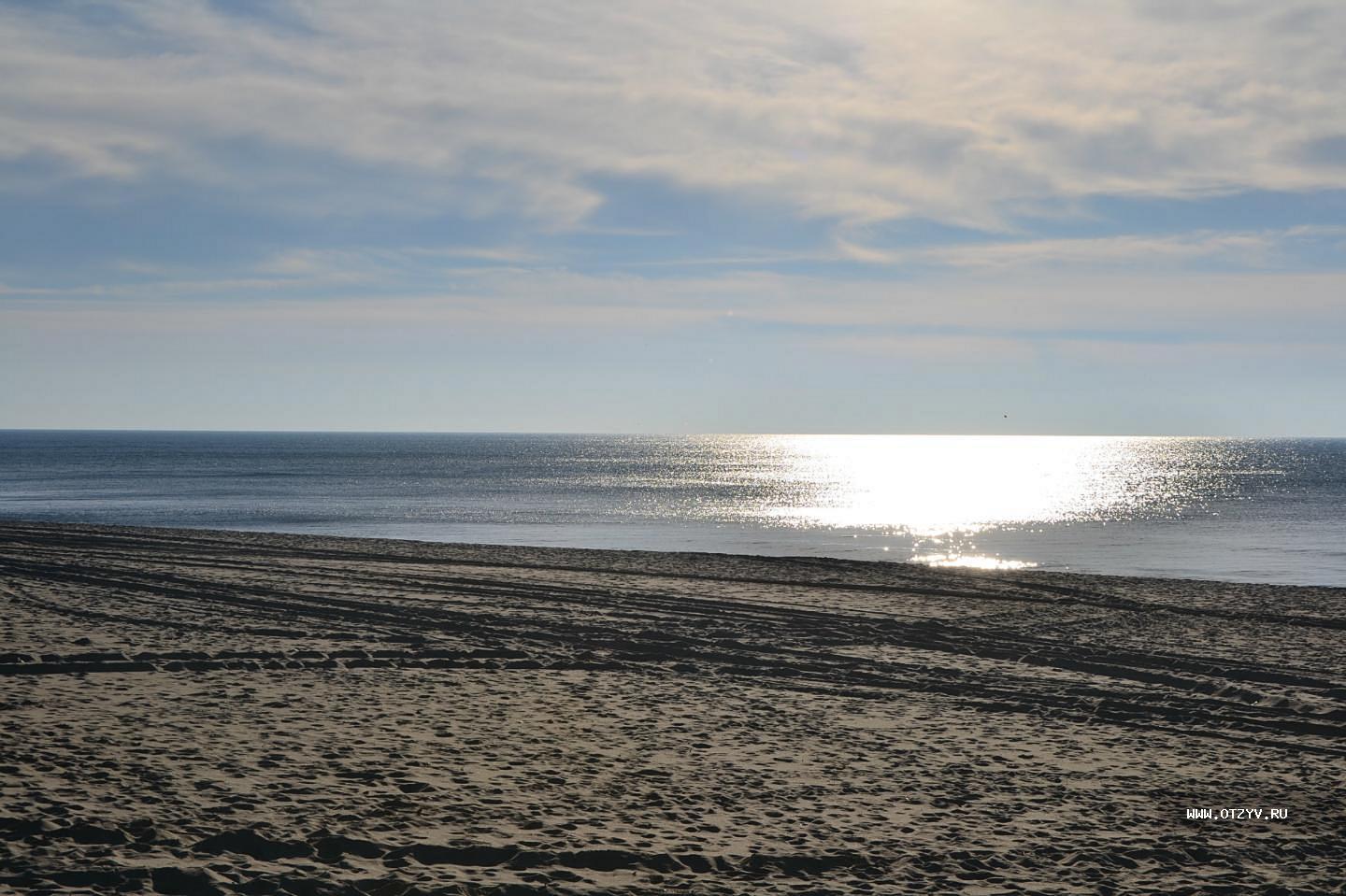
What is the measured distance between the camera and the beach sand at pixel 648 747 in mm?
7102

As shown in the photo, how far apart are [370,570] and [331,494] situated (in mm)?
55183

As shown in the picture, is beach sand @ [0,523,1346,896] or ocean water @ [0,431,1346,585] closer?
beach sand @ [0,523,1346,896]

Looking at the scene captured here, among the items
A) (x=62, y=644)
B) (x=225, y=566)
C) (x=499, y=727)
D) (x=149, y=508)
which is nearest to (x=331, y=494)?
(x=149, y=508)

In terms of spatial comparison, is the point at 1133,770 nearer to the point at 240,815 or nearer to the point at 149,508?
the point at 240,815

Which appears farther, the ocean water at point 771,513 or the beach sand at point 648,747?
the ocean water at point 771,513

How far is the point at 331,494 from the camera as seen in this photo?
7744cm

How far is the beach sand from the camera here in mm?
7102

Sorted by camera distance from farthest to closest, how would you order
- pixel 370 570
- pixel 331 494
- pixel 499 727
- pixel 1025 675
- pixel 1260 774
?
pixel 331 494
pixel 370 570
pixel 1025 675
pixel 499 727
pixel 1260 774

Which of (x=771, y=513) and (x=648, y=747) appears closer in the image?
(x=648, y=747)

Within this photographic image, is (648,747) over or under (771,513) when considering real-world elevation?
over

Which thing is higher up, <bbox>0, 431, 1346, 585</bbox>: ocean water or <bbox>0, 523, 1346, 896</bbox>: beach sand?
<bbox>0, 523, 1346, 896</bbox>: beach sand

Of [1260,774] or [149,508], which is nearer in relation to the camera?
[1260,774]

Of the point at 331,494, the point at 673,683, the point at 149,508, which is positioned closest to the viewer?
the point at 673,683

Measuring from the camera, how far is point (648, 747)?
1012cm
